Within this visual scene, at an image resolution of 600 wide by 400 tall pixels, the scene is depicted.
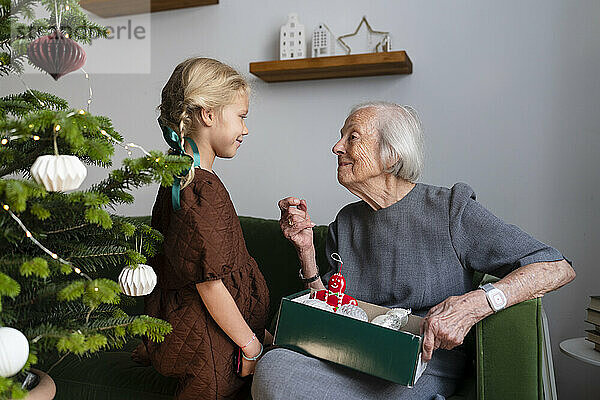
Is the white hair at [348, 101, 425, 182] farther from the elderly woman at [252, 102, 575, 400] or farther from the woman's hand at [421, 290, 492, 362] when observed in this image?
the woman's hand at [421, 290, 492, 362]

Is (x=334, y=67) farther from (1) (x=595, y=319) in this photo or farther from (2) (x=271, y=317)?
(1) (x=595, y=319)

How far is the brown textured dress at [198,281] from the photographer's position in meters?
1.35

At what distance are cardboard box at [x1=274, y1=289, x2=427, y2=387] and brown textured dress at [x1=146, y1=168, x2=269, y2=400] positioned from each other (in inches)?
6.4

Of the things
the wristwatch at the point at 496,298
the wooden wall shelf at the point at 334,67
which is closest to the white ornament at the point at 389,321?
the wristwatch at the point at 496,298

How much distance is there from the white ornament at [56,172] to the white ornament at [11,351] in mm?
235

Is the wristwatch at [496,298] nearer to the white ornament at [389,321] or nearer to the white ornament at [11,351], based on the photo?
the white ornament at [389,321]

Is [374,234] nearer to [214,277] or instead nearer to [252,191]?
[214,277]

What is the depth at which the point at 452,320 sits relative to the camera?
134 centimetres

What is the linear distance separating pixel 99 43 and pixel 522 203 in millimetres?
2298

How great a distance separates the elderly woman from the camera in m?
1.35

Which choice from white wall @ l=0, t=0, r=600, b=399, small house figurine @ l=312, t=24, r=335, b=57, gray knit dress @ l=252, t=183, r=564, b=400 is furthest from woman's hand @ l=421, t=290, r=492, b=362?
small house figurine @ l=312, t=24, r=335, b=57

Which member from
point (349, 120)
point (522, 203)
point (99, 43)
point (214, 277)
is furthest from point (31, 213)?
point (99, 43)

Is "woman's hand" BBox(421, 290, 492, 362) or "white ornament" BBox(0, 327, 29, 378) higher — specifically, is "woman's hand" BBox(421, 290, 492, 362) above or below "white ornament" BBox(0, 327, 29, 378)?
below

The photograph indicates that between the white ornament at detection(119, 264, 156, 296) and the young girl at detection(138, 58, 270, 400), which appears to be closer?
the white ornament at detection(119, 264, 156, 296)
